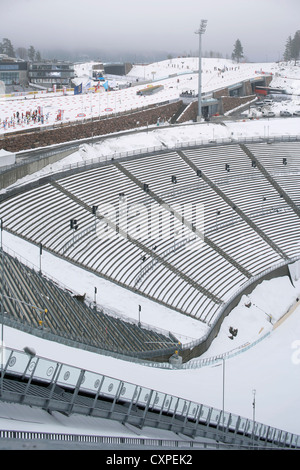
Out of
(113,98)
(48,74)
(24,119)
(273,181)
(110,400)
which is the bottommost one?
(110,400)

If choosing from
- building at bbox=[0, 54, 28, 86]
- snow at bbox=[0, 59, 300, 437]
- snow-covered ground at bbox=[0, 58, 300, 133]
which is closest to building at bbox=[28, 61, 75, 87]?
building at bbox=[0, 54, 28, 86]

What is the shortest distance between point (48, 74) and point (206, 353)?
6150 centimetres

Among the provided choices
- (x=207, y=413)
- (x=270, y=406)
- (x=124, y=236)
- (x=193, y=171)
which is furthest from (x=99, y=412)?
(x=193, y=171)

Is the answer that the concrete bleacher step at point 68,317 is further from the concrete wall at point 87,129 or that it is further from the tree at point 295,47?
the tree at point 295,47

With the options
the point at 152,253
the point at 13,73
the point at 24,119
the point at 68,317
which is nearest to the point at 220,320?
the point at 152,253

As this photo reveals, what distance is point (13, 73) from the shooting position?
7938cm

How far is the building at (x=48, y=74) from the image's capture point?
8062 cm

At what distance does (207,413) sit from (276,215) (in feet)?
80.9

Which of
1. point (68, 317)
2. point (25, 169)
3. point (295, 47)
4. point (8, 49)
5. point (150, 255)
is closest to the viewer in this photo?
point (68, 317)

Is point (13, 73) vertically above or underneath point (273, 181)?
above

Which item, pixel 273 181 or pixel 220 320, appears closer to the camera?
pixel 220 320

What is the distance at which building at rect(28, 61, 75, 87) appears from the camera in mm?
80625

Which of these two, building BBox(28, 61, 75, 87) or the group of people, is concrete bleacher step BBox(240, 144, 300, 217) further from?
building BBox(28, 61, 75, 87)

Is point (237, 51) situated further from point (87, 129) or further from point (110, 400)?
point (110, 400)
